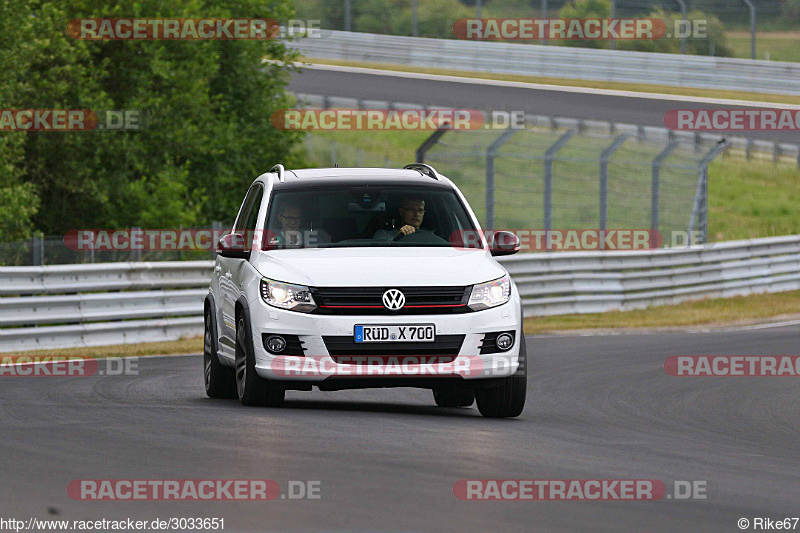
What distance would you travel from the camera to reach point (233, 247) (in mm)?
10734

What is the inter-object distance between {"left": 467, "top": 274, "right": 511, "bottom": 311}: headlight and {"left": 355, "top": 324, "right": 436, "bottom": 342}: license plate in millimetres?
368

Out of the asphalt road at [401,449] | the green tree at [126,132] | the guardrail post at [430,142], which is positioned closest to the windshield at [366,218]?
the asphalt road at [401,449]

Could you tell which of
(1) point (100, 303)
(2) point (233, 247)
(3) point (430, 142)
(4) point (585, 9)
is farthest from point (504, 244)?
(4) point (585, 9)

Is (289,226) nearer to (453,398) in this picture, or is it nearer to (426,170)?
(426,170)

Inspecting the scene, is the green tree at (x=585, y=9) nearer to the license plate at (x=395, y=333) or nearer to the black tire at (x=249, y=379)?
the black tire at (x=249, y=379)

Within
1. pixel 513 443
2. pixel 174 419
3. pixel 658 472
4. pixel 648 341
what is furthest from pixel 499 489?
pixel 648 341

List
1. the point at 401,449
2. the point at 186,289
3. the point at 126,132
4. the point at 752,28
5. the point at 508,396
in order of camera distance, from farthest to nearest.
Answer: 1. the point at 752,28
2. the point at 126,132
3. the point at 186,289
4. the point at 508,396
5. the point at 401,449

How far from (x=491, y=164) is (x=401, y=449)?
15870 mm

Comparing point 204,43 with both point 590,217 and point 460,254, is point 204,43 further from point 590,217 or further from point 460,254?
point 460,254

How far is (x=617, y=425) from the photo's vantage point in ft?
33.8

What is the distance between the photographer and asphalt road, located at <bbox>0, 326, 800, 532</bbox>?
21.4 ft

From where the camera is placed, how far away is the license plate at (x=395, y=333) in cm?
973

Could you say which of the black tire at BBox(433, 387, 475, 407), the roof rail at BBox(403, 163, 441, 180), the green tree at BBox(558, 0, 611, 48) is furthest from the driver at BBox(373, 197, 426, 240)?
the green tree at BBox(558, 0, 611, 48)

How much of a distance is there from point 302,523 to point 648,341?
43.3 ft
